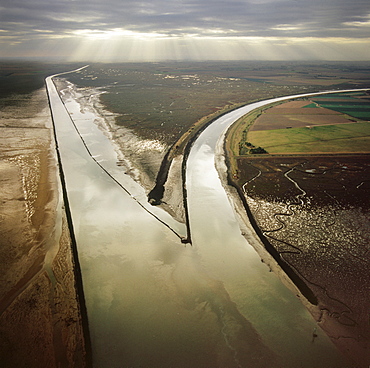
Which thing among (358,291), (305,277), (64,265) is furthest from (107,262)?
(358,291)

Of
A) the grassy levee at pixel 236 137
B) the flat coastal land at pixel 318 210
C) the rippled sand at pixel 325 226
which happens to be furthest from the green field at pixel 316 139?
the rippled sand at pixel 325 226

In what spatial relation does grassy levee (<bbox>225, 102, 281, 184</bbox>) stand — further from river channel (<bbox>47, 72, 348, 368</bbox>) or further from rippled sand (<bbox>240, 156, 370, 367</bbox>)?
river channel (<bbox>47, 72, 348, 368</bbox>)

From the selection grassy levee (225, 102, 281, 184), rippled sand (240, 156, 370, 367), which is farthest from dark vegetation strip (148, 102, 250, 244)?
rippled sand (240, 156, 370, 367)

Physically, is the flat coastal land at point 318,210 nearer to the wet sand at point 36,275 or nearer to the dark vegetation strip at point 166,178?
the dark vegetation strip at point 166,178

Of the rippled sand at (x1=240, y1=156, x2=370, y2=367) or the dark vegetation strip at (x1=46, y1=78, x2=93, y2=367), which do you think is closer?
the dark vegetation strip at (x1=46, y1=78, x2=93, y2=367)

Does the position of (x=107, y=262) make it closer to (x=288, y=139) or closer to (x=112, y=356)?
(x=112, y=356)
